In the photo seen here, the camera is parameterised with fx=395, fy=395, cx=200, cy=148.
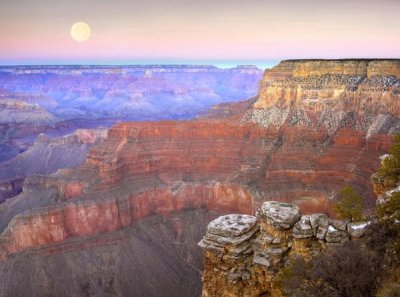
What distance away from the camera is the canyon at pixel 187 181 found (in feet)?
168

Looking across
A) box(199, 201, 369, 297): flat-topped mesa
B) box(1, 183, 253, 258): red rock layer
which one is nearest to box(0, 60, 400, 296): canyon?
box(1, 183, 253, 258): red rock layer

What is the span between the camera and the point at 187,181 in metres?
67.1

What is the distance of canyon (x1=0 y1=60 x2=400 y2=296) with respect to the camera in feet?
168

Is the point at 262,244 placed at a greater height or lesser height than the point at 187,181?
greater

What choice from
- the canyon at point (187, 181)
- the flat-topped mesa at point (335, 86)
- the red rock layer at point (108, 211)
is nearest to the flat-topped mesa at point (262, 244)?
the canyon at point (187, 181)

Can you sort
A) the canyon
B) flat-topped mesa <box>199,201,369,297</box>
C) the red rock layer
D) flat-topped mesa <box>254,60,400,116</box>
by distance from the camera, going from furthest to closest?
flat-topped mesa <box>254,60,400,116</box> → the red rock layer → the canyon → flat-topped mesa <box>199,201,369,297</box>

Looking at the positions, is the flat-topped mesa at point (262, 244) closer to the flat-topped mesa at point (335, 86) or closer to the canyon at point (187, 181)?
the canyon at point (187, 181)

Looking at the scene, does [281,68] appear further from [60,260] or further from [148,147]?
[60,260]

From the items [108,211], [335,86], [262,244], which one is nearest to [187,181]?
[108,211]

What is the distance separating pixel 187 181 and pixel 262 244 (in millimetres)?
46692

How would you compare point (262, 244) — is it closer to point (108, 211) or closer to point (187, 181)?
point (108, 211)

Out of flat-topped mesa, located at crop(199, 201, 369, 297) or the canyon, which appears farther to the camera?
the canyon

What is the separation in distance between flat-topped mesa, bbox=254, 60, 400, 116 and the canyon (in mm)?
164

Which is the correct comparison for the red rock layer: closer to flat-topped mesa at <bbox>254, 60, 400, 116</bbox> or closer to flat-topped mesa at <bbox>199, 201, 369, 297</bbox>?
flat-topped mesa at <bbox>254, 60, 400, 116</bbox>
